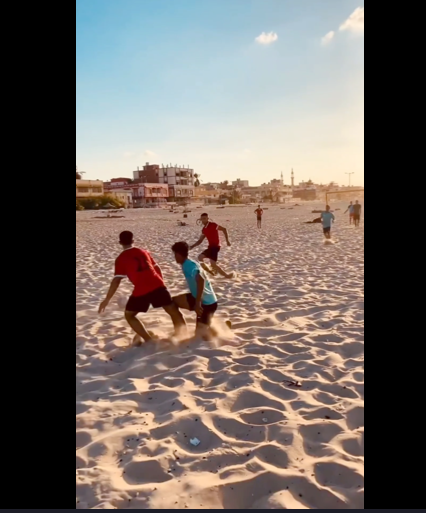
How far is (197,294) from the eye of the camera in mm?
4496

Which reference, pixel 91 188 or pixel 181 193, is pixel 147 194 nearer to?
pixel 181 193

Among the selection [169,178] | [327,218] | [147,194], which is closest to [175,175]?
[169,178]

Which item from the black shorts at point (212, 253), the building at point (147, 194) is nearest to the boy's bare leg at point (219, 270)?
the black shorts at point (212, 253)

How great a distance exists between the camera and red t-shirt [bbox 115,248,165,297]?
4.35 m

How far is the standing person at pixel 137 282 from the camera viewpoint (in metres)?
4.34

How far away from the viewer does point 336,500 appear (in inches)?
84.4

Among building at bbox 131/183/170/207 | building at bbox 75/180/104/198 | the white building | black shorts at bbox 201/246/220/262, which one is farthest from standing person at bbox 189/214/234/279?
the white building

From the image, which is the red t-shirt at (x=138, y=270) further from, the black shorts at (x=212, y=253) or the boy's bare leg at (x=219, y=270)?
the black shorts at (x=212, y=253)

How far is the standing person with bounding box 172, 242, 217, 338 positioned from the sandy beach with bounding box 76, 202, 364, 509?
0.25 metres

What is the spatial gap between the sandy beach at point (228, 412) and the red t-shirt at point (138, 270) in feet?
2.21
